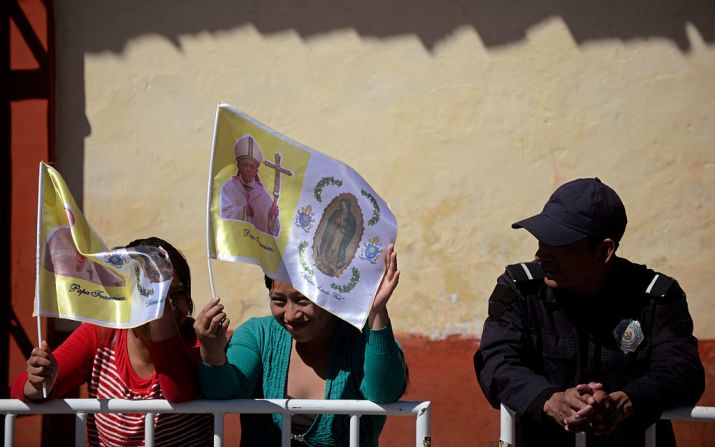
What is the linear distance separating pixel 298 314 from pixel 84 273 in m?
0.71

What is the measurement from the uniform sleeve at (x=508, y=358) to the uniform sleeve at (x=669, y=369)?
269mm

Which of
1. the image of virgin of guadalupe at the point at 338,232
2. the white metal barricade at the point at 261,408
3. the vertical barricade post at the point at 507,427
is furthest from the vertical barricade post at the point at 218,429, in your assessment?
the vertical barricade post at the point at 507,427

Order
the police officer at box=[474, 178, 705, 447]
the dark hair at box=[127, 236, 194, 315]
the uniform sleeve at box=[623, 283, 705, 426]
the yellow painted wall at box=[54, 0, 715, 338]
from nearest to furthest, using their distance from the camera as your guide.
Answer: the uniform sleeve at box=[623, 283, 705, 426], the police officer at box=[474, 178, 705, 447], the dark hair at box=[127, 236, 194, 315], the yellow painted wall at box=[54, 0, 715, 338]

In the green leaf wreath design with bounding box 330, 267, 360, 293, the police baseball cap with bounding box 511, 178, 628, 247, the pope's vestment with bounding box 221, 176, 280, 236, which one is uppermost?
the pope's vestment with bounding box 221, 176, 280, 236

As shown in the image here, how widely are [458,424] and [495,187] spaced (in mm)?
1324

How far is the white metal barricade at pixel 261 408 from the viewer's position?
307cm

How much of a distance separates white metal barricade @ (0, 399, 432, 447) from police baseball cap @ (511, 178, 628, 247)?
657 millimetres

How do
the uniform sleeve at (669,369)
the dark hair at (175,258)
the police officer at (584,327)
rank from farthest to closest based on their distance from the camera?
the dark hair at (175,258) → the police officer at (584,327) → the uniform sleeve at (669,369)

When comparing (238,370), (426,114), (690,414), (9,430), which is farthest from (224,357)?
(426,114)

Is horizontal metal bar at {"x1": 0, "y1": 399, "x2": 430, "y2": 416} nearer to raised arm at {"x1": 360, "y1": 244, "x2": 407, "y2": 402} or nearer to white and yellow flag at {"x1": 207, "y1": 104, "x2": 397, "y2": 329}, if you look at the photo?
raised arm at {"x1": 360, "y1": 244, "x2": 407, "y2": 402}

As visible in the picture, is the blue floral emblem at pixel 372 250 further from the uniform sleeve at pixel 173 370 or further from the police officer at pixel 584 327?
the uniform sleeve at pixel 173 370

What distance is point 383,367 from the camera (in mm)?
3070

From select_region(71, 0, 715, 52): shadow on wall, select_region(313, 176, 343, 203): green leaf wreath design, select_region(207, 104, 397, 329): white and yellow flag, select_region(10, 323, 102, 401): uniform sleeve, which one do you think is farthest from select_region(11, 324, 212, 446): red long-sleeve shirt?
select_region(71, 0, 715, 52): shadow on wall

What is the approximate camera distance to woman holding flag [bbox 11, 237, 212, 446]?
3135mm
